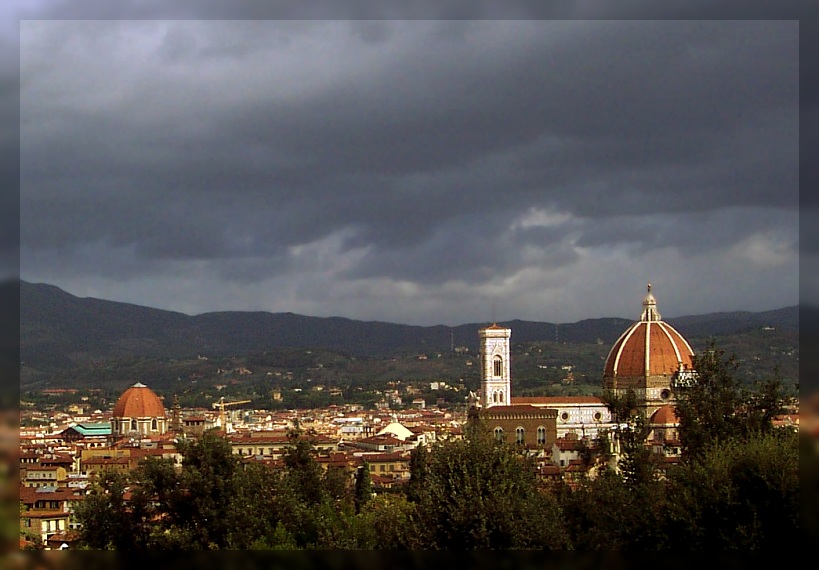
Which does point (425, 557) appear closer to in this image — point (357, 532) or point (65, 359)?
point (357, 532)

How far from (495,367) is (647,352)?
35.6 feet

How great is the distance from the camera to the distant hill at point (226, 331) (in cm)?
3906

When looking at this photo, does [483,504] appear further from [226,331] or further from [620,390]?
[226,331]

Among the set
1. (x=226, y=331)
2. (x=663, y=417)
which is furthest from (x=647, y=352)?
(x=226, y=331)

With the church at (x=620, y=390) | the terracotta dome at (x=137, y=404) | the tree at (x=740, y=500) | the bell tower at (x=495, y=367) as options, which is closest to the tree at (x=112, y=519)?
the tree at (x=740, y=500)

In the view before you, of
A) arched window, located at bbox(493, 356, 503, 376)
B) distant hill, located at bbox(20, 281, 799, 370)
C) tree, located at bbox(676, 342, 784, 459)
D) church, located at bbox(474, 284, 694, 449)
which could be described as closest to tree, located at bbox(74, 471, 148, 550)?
tree, located at bbox(676, 342, 784, 459)

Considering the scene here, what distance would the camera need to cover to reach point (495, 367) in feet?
186

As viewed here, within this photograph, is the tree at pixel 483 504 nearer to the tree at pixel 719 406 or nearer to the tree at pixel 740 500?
the tree at pixel 740 500

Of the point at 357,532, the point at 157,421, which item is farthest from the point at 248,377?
the point at 357,532

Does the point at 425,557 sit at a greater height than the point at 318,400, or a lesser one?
greater

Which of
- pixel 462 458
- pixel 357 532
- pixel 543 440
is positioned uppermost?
pixel 462 458

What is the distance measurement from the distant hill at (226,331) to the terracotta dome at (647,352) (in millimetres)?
3422

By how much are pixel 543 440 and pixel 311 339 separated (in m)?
19.7

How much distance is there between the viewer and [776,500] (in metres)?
7.26
